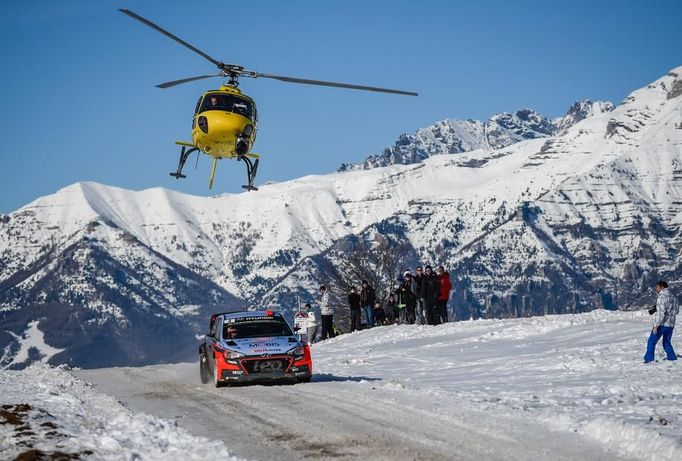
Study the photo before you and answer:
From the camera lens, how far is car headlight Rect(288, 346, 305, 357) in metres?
20.1

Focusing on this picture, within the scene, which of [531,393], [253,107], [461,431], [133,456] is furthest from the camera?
[253,107]

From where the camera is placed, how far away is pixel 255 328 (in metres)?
21.5

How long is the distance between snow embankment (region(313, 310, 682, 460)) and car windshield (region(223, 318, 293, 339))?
2.28 metres

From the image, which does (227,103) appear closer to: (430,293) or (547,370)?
(430,293)

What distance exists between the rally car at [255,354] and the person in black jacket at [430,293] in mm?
14611

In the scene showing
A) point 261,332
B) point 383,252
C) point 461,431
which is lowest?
point 461,431

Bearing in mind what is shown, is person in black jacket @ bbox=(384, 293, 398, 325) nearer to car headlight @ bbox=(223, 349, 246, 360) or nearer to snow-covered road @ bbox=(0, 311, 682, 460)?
snow-covered road @ bbox=(0, 311, 682, 460)

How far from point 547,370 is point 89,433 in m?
12.0

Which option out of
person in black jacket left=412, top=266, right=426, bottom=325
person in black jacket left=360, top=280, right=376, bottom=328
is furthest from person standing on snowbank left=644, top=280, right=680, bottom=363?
person in black jacket left=360, top=280, right=376, bottom=328

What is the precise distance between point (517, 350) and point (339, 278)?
161 feet

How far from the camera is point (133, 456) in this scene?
11406mm

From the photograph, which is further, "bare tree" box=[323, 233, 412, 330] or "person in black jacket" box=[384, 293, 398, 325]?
"bare tree" box=[323, 233, 412, 330]

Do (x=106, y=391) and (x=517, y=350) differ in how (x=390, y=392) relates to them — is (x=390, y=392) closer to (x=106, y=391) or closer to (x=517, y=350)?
(x=106, y=391)

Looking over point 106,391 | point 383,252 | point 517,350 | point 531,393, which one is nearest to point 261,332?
point 106,391
